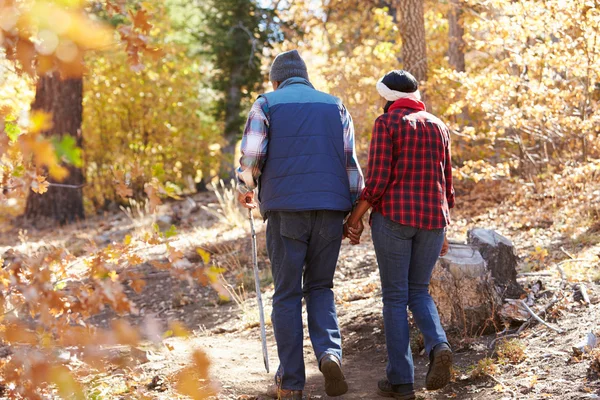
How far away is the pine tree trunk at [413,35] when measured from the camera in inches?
370

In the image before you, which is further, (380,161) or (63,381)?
(380,161)

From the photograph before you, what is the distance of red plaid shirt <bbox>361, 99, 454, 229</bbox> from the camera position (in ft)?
12.3

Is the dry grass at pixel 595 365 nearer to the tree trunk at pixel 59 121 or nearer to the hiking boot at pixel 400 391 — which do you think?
the hiking boot at pixel 400 391

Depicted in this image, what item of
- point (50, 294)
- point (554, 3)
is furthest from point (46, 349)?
point (554, 3)

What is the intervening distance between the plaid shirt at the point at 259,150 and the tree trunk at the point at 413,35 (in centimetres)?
573

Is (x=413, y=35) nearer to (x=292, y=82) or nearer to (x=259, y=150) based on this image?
(x=292, y=82)

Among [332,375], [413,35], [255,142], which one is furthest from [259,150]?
[413,35]

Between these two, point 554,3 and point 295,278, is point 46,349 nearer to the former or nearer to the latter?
point 295,278

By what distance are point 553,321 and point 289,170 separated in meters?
2.07

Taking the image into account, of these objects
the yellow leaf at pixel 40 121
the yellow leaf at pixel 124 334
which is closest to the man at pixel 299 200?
the yellow leaf at pixel 124 334

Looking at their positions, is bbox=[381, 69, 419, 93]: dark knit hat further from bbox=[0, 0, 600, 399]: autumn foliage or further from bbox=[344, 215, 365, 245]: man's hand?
bbox=[0, 0, 600, 399]: autumn foliage

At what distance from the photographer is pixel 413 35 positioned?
31.1 ft

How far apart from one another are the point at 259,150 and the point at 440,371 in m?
1.50

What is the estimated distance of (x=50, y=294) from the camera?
82.4 inches
